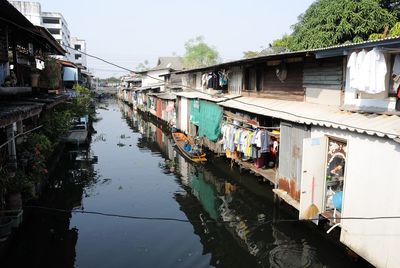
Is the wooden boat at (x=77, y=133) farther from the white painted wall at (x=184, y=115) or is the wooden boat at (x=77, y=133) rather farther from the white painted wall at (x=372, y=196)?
the white painted wall at (x=372, y=196)

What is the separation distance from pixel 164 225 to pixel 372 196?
25.7 ft

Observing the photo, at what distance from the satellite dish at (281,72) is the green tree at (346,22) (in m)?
14.5

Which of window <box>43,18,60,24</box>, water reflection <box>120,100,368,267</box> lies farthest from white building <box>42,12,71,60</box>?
water reflection <box>120,100,368,267</box>

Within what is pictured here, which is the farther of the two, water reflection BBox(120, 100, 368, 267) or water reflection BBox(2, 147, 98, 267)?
water reflection BBox(120, 100, 368, 267)

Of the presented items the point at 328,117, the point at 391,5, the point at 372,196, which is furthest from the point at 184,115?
the point at 372,196

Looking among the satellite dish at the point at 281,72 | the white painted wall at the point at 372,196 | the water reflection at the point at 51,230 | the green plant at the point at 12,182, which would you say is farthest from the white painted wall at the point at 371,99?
the green plant at the point at 12,182

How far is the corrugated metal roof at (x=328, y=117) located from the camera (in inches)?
333

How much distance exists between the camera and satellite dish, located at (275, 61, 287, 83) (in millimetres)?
15383

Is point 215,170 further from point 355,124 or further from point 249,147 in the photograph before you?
point 355,124

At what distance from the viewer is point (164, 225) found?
44.0ft

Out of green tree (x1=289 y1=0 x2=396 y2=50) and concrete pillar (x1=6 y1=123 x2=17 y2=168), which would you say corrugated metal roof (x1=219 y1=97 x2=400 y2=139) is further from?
green tree (x1=289 y1=0 x2=396 y2=50)

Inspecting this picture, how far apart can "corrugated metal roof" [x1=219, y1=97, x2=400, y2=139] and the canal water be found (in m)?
4.08

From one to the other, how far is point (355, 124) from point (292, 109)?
4.28 m

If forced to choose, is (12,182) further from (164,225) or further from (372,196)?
(372,196)
